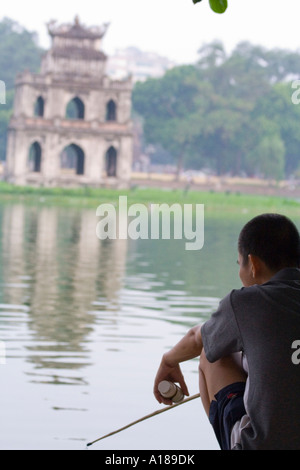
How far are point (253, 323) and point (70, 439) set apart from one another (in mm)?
2070

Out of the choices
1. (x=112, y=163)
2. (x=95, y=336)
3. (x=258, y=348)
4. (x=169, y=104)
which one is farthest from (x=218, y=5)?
(x=169, y=104)

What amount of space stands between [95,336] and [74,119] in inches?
1667

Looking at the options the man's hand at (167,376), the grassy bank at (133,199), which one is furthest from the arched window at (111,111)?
the man's hand at (167,376)

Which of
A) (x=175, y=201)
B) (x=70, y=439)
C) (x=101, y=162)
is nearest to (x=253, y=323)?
(x=70, y=439)

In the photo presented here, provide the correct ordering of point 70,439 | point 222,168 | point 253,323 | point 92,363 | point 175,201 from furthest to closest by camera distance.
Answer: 1. point 222,168
2. point 175,201
3. point 92,363
4. point 70,439
5. point 253,323

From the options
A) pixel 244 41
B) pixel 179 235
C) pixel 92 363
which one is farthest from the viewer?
pixel 244 41

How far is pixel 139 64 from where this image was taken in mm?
126125

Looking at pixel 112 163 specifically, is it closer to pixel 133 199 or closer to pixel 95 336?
pixel 133 199

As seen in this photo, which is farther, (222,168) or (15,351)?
(222,168)

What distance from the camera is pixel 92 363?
6289 mm

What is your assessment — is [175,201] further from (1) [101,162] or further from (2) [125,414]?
(2) [125,414]

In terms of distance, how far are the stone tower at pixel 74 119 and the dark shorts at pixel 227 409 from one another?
4373cm

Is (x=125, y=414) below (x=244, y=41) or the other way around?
below

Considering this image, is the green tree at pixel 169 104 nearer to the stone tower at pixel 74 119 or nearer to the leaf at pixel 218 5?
the stone tower at pixel 74 119
